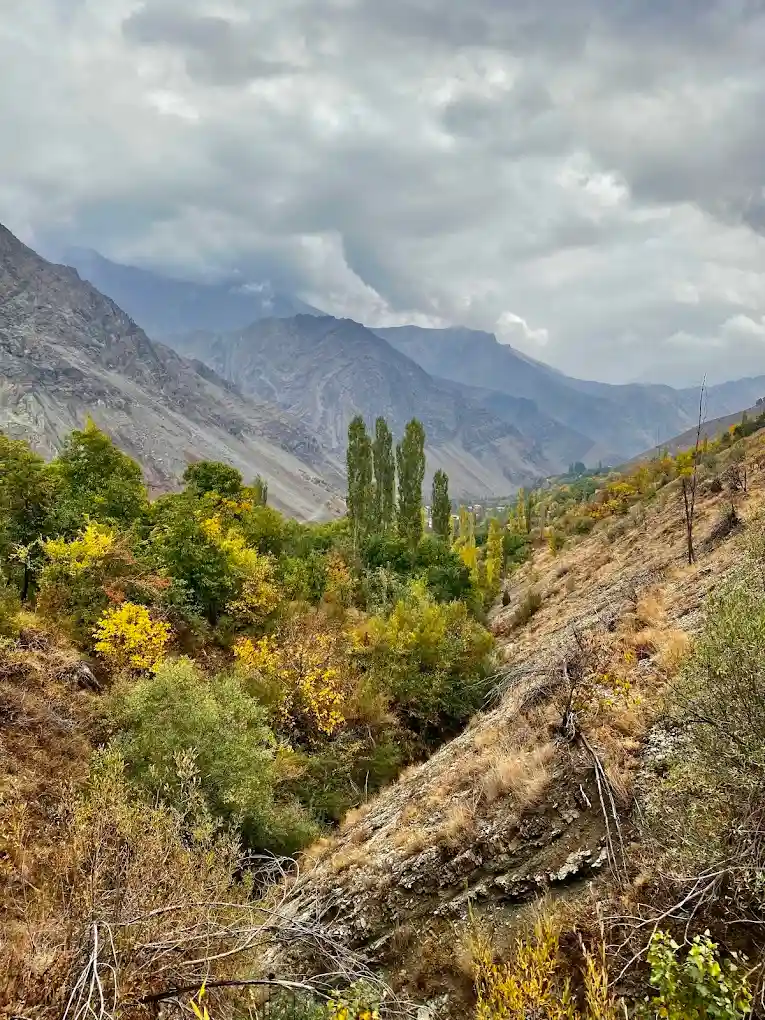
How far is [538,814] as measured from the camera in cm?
872

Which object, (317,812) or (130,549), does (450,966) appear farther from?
(130,549)

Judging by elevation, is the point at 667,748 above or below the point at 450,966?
above

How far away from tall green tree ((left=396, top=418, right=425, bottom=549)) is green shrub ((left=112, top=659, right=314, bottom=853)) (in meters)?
31.1

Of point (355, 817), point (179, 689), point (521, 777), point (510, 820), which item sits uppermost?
point (521, 777)

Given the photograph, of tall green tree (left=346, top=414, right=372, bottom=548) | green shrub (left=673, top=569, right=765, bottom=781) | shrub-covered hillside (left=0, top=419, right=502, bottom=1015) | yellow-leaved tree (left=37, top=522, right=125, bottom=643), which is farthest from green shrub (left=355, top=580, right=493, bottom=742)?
tall green tree (left=346, top=414, right=372, bottom=548)

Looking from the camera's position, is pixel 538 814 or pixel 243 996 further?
pixel 538 814

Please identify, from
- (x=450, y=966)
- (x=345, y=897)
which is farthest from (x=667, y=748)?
(x=345, y=897)

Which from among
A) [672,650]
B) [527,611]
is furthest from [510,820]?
[527,611]

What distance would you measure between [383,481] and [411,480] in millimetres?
2605

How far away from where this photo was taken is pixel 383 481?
2105 inches

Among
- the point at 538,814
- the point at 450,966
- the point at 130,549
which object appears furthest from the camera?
the point at 130,549

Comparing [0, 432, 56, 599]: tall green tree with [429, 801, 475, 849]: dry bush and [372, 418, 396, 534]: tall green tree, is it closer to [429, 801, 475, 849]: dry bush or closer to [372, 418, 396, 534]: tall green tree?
[429, 801, 475, 849]: dry bush

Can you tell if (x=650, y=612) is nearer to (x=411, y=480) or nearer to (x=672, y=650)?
(x=672, y=650)

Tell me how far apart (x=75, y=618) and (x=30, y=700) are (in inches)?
246
